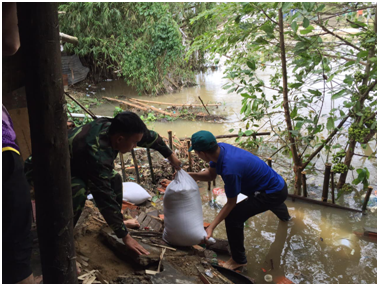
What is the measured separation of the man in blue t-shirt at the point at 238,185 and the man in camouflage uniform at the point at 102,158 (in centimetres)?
65

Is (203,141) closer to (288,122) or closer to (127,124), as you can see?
(127,124)

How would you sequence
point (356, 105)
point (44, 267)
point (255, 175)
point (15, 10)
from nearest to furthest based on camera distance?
point (15, 10), point (44, 267), point (255, 175), point (356, 105)

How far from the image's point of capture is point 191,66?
12547mm

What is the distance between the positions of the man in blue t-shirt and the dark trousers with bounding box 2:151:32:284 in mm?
1379

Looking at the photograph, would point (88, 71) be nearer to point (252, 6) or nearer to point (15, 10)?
point (252, 6)

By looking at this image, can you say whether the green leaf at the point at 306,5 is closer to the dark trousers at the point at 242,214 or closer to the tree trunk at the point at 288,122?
the tree trunk at the point at 288,122

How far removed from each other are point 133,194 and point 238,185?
160cm

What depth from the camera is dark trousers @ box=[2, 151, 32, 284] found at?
1288mm

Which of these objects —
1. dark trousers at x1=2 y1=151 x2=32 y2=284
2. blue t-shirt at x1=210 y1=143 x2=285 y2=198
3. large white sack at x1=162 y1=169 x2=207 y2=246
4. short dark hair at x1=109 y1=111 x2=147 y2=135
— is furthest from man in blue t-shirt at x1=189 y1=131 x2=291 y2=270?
dark trousers at x1=2 y1=151 x2=32 y2=284

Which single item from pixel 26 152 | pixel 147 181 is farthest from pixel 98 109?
pixel 26 152

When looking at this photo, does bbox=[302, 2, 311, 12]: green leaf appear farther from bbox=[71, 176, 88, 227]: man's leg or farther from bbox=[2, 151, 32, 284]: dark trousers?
bbox=[2, 151, 32, 284]: dark trousers

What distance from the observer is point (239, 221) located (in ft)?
8.73

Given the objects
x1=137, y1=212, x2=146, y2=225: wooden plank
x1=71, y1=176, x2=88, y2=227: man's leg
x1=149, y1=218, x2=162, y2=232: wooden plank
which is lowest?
x1=149, y1=218, x2=162, y2=232: wooden plank

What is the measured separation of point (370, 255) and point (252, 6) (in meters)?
2.77
